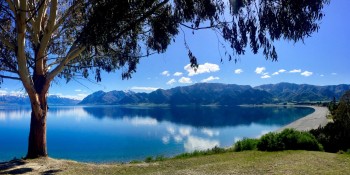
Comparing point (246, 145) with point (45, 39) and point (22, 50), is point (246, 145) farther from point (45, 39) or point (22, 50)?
point (22, 50)

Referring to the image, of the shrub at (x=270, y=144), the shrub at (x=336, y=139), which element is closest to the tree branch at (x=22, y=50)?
the shrub at (x=270, y=144)

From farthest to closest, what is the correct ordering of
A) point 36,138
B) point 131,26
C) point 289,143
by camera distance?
point 289,143 → point 36,138 → point 131,26

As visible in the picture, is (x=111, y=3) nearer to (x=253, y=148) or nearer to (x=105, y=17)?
(x=105, y=17)

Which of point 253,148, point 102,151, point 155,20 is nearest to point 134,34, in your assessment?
point 155,20

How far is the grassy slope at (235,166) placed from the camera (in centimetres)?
1029

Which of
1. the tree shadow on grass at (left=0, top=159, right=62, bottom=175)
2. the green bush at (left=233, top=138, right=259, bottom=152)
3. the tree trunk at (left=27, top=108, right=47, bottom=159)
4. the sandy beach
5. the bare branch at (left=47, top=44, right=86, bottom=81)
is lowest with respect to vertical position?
the sandy beach

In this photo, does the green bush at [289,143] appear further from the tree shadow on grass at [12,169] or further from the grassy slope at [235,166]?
the tree shadow on grass at [12,169]

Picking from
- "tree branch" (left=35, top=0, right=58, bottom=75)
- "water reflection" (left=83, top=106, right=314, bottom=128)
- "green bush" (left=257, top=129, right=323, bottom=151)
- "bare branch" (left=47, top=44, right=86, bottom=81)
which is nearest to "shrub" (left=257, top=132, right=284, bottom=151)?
"green bush" (left=257, top=129, right=323, bottom=151)

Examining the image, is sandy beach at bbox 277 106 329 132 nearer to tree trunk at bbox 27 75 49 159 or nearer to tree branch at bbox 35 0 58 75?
tree trunk at bbox 27 75 49 159

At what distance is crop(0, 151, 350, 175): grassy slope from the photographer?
1029 cm

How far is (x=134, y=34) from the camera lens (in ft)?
39.4

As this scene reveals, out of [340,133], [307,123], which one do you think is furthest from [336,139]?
[307,123]

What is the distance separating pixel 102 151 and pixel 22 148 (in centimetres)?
1042

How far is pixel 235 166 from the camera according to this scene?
11227 mm
